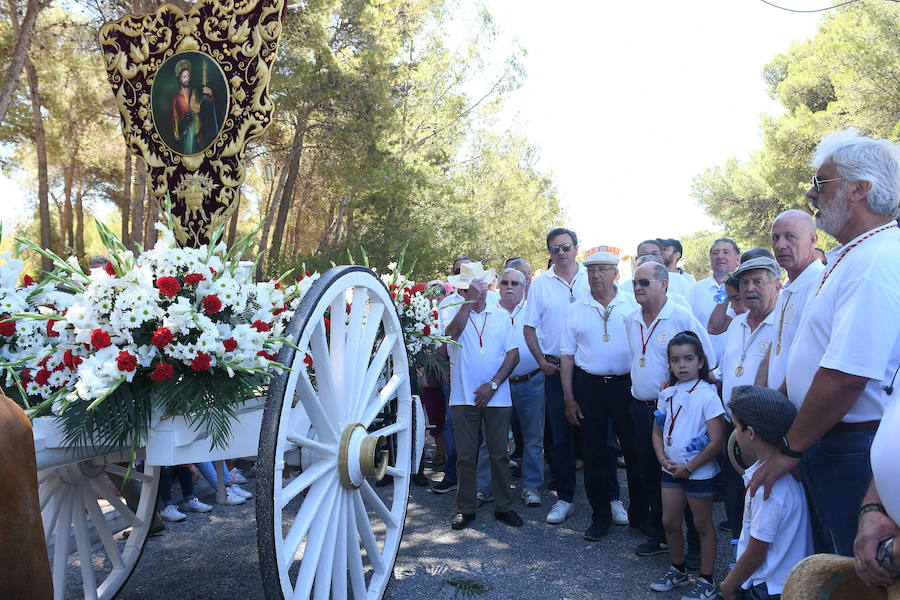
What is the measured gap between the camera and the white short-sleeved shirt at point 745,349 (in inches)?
142

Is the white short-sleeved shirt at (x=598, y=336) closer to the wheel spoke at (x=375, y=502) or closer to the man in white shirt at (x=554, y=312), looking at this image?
the man in white shirt at (x=554, y=312)

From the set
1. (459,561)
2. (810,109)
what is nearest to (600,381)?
(459,561)

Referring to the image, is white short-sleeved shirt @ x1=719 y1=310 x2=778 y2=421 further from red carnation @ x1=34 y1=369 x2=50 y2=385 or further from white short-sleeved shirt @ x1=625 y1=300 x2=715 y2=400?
red carnation @ x1=34 y1=369 x2=50 y2=385

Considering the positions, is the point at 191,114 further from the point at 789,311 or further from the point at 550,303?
the point at 789,311

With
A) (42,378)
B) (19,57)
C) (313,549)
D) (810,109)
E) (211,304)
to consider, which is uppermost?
(810,109)

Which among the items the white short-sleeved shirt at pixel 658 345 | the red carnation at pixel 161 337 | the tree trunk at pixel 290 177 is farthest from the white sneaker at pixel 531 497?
the tree trunk at pixel 290 177

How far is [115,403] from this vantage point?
7.39ft

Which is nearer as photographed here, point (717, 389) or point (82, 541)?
point (82, 541)

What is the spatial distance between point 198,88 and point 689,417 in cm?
377

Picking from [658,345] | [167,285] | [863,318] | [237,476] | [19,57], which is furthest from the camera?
[19,57]

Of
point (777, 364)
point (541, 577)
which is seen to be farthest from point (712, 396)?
point (541, 577)

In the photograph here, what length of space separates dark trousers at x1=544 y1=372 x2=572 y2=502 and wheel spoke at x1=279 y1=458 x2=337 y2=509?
290 centimetres

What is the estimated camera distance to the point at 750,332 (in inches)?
150

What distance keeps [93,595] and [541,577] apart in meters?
2.44
